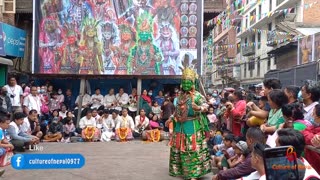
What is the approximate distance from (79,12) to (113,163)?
8.02 m

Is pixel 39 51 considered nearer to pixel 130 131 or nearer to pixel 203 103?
pixel 130 131

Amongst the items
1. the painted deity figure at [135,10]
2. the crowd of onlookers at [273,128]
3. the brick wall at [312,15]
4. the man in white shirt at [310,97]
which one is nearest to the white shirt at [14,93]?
the painted deity figure at [135,10]

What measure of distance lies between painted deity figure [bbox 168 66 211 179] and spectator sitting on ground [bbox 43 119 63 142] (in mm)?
5497

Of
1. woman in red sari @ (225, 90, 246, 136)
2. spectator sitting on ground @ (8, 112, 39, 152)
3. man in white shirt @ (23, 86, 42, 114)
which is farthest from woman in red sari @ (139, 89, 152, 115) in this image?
woman in red sari @ (225, 90, 246, 136)

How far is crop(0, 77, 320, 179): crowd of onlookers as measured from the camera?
3.58 meters

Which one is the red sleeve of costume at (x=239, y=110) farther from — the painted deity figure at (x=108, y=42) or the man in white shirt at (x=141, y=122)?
the painted deity figure at (x=108, y=42)

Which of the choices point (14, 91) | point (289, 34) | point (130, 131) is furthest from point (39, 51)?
point (289, 34)

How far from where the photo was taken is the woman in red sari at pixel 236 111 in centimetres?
573

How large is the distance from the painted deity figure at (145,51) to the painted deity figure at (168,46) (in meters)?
0.19

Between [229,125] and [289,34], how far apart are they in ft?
57.6

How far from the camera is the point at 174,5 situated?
46.2 feet

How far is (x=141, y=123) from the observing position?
11977 mm

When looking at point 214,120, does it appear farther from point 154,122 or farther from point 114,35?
point 114,35

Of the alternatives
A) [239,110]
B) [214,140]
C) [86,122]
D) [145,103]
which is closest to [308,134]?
[239,110]
